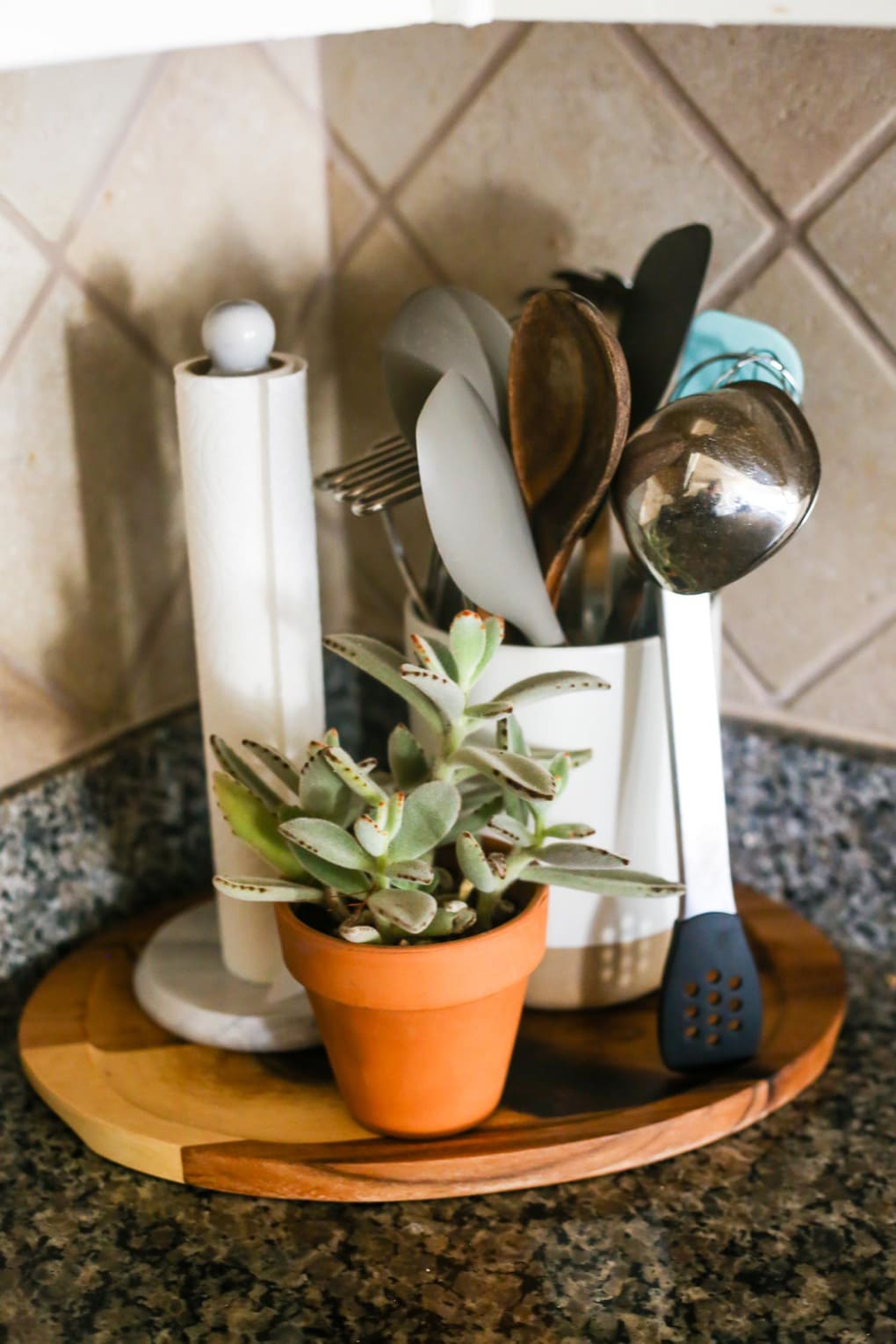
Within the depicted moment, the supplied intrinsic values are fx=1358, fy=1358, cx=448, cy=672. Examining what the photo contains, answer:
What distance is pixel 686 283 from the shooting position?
0.62 m

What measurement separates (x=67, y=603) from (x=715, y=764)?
1.11 ft

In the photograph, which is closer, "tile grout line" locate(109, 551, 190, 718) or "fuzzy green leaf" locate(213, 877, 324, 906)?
"fuzzy green leaf" locate(213, 877, 324, 906)

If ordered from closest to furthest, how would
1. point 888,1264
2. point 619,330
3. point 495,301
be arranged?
point 888,1264 → point 619,330 → point 495,301

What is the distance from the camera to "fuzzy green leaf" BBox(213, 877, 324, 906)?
1.75 ft

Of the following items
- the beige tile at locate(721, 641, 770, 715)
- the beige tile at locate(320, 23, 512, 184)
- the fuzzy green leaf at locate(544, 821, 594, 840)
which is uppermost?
the beige tile at locate(320, 23, 512, 184)

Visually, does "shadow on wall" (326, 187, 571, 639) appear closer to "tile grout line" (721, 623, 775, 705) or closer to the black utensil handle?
"tile grout line" (721, 623, 775, 705)

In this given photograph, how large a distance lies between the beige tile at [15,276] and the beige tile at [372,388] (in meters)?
0.21

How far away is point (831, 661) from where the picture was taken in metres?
0.72

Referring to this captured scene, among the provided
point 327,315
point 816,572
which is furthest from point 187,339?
point 816,572

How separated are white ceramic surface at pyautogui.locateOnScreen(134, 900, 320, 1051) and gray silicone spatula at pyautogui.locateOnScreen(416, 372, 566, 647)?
9.0 inches

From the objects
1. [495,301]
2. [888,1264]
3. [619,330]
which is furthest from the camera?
[495,301]

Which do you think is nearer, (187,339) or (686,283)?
(686,283)

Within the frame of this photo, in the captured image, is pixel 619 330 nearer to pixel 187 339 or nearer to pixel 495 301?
pixel 495 301

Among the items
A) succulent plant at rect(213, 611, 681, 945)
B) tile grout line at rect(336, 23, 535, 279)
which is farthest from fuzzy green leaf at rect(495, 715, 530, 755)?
tile grout line at rect(336, 23, 535, 279)
